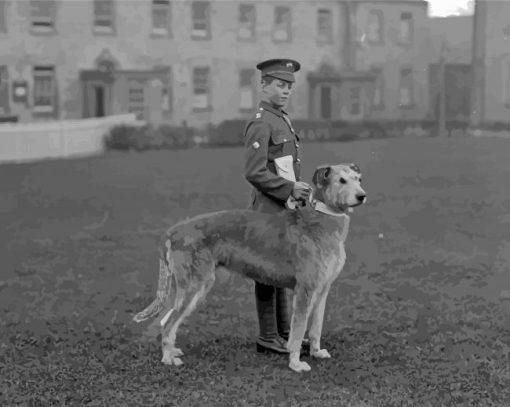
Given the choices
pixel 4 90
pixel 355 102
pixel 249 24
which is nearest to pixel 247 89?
pixel 249 24

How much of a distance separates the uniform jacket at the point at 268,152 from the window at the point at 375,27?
3548 centimetres

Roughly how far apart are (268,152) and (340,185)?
0.70m

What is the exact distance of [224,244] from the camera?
21.9 feet

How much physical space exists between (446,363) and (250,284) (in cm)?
355

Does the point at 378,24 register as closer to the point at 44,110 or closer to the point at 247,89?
the point at 247,89

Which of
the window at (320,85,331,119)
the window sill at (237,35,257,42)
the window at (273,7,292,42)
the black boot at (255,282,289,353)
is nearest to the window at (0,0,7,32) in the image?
the window sill at (237,35,257,42)

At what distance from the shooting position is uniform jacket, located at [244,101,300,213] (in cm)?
656

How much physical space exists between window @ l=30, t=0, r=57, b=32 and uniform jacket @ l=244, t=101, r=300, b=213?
28.5m

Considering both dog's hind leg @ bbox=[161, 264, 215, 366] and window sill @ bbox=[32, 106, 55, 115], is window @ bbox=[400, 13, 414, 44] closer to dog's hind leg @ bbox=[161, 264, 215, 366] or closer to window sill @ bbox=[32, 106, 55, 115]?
window sill @ bbox=[32, 106, 55, 115]

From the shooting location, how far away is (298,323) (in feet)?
21.7

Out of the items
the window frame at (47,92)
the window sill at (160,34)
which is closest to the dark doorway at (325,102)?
the window sill at (160,34)

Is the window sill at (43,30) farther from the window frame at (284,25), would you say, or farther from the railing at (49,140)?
the window frame at (284,25)

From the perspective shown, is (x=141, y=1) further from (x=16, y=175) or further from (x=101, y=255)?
(x=101, y=255)

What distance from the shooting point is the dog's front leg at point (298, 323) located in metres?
6.58
